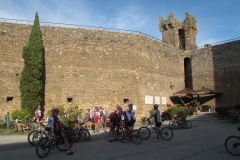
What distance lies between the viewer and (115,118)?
941 centimetres

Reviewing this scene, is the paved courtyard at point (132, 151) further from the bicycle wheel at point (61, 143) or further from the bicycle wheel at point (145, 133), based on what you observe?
the bicycle wheel at point (145, 133)

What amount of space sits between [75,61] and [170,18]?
1782 centimetres

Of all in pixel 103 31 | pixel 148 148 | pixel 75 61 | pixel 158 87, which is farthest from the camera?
pixel 158 87

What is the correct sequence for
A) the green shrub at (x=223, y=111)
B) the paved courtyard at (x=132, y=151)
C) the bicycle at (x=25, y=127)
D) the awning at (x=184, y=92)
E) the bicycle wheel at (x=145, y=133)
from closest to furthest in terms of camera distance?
the paved courtyard at (x=132, y=151)
the bicycle wheel at (x=145, y=133)
the bicycle at (x=25, y=127)
the green shrub at (x=223, y=111)
the awning at (x=184, y=92)

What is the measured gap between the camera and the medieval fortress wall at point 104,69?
54.6 feet

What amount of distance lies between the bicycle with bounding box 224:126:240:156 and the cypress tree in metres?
12.4

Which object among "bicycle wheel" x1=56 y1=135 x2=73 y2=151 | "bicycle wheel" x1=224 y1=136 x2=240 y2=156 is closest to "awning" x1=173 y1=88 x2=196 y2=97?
"bicycle wheel" x1=224 y1=136 x2=240 y2=156

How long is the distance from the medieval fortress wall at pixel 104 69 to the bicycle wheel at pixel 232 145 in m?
12.5

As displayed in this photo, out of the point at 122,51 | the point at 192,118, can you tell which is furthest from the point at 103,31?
the point at 192,118

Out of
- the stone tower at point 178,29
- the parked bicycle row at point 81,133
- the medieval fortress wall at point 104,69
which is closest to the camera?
the parked bicycle row at point 81,133

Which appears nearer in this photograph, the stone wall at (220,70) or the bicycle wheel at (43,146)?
the bicycle wheel at (43,146)

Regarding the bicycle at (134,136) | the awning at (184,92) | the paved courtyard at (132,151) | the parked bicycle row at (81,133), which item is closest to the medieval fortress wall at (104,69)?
the awning at (184,92)

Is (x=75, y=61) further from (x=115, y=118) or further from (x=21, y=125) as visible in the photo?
(x=115, y=118)

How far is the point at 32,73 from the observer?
1559 cm
